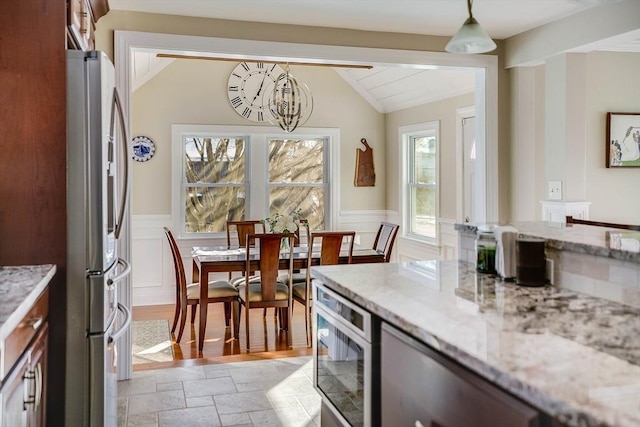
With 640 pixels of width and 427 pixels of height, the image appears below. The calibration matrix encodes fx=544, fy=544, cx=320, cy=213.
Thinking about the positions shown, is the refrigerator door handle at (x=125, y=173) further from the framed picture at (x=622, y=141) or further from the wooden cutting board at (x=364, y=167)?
the wooden cutting board at (x=364, y=167)

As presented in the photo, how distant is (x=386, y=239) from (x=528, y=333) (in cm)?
380

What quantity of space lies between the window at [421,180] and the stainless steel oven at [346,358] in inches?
161

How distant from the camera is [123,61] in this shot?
3.54 m

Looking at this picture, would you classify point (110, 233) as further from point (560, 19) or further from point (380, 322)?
point (560, 19)

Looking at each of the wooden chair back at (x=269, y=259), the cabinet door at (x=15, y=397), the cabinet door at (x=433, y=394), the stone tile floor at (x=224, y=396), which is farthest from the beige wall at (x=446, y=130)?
the cabinet door at (x=15, y=397)

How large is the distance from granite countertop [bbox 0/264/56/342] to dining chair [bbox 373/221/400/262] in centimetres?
327

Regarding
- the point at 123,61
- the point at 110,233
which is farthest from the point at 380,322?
the point at 123,61

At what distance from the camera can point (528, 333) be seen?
1335mm

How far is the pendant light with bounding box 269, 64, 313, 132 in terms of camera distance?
5477mm

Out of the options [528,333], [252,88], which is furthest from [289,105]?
[528,333]

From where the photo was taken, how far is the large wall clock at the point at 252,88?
639cm

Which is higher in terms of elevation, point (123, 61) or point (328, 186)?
point (123, 61)

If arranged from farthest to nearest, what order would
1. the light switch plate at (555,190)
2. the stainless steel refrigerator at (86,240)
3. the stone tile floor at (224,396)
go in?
the light switch plate at (555,190) < the stone tile floor at (224,396) < the stainless steel refrigerator at (86,240)

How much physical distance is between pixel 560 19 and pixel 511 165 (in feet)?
3.79
